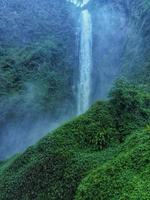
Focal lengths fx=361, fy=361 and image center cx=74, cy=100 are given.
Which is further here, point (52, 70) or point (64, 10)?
point (64, 10)

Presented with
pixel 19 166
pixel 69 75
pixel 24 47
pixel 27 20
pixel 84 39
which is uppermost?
pixel 27 20

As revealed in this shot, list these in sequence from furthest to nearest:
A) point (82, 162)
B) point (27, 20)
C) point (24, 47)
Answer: point (27, 20) < point (24, 47) < point (82, 162)

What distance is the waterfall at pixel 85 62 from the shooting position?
71.7 feet

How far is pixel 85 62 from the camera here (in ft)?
78.7

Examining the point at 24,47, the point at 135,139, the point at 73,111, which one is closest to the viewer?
the point at 135,139

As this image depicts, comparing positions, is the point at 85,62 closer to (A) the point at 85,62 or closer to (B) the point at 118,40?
(A) the point at 85,62

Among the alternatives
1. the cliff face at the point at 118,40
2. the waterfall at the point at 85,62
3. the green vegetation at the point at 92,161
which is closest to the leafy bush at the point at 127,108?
the green vegetation at the point at 92,161

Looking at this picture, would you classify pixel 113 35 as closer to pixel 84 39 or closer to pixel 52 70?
pixel 84 39

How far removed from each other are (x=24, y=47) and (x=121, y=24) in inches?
272

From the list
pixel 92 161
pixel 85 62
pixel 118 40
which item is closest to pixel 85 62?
pixel 85 62

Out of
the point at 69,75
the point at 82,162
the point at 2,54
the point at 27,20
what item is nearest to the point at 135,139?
the point at 82,162

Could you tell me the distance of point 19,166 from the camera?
904 cm

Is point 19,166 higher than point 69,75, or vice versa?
point 69,75

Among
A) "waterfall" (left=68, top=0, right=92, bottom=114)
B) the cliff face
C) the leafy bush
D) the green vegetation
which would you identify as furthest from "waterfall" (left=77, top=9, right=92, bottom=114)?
the green vegetation
